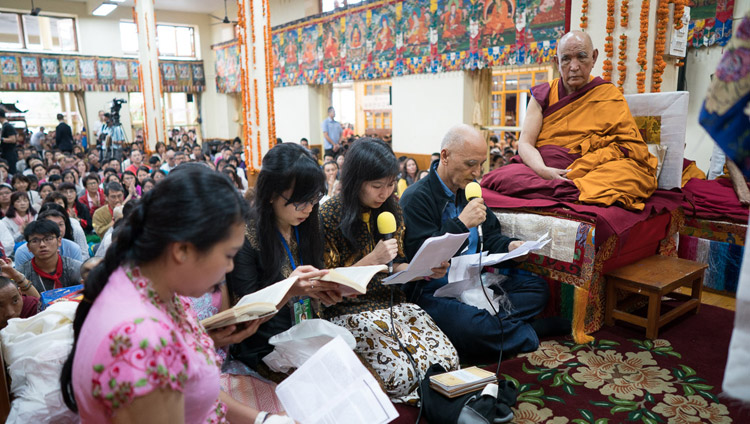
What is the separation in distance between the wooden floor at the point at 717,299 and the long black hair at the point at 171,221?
12.0 ft

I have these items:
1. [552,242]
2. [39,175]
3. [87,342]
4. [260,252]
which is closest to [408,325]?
[260,252]

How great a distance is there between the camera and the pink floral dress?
36.9 inches

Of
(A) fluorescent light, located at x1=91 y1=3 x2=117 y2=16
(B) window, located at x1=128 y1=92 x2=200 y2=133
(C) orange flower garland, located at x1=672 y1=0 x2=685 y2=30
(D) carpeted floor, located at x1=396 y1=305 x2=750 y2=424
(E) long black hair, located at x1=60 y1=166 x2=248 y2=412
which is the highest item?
(A) fluorescent light, located at x1=91 y1=3 x2=117 y2=16

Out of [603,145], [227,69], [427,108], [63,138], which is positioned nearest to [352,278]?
[603,145]

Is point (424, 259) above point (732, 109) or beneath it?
beneath

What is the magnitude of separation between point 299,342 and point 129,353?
0.95m

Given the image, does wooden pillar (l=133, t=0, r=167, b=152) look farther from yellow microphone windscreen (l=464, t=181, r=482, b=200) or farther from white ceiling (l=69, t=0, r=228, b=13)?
yellow microphone windscreen (l=464, t=181, r=482, b=200)

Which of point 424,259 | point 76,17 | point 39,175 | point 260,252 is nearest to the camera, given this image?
point 260,252

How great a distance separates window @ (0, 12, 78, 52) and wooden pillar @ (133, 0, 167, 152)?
4.77 metres

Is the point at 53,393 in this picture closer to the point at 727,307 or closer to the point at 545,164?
the point at 545,164

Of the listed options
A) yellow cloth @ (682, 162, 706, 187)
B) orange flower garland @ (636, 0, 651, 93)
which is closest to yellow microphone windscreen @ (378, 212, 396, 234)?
orange flower garland @ (636, 0, 651, 93)

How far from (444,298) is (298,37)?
1065 cm

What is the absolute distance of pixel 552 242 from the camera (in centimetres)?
299

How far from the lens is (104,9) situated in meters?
14.2
